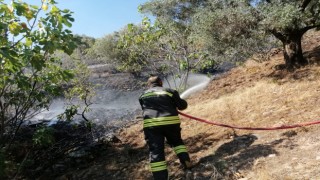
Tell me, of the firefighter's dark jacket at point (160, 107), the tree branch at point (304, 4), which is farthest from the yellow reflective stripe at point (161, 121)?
the tree branch at point (304, 4)

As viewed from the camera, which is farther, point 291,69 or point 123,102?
point 123,102

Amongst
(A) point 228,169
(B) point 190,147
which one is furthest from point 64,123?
(A) point 228,169

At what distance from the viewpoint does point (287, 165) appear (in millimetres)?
6078

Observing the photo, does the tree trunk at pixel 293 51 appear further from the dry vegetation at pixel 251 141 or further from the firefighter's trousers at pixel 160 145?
the firefighter's trousers at pixel 160 145

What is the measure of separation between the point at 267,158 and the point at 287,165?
→ 477 mm

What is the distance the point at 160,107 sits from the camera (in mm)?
6582

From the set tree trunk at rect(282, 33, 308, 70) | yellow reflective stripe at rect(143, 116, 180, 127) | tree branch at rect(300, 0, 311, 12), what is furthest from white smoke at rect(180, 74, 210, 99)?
yellow reflective stripe at rect(143, 116, 180, 127)

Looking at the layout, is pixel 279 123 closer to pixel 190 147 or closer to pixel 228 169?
pixel 190 147

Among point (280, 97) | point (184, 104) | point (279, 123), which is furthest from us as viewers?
point (280, 97)

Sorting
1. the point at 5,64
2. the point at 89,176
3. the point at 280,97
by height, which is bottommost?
the point at 89,176

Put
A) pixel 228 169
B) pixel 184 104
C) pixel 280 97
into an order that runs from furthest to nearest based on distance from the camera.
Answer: pixel 280 97, pixel 184 104, pixel 228 169

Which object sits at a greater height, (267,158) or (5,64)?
(5,64)

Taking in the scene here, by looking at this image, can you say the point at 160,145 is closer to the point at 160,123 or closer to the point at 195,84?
the point at 160,123

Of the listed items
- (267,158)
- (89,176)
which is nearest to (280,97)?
(267,158)
